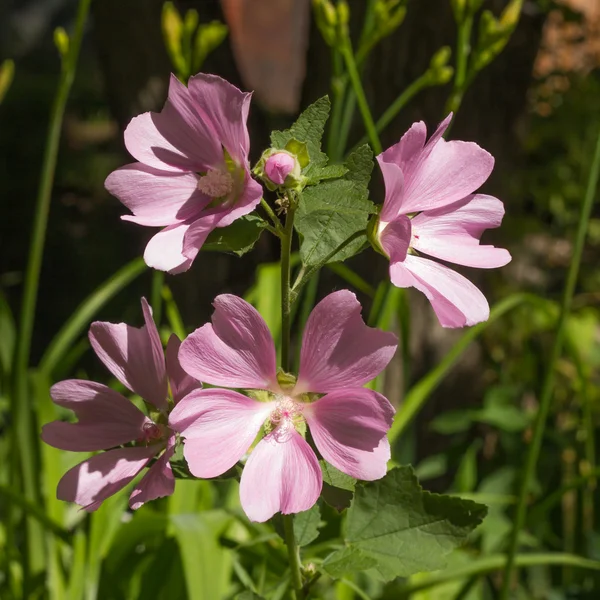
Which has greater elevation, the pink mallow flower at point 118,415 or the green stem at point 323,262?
the green stem at point 323,262

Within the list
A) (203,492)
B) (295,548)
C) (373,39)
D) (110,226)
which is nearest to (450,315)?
(295,548)

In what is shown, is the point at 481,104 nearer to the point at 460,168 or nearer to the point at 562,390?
the point at 562,390

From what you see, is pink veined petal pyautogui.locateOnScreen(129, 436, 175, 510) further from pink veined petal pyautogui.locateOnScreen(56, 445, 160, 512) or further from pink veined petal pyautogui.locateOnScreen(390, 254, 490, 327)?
pink veined petal pyautogui.locateOnScreen(390, 254, 490, 327)

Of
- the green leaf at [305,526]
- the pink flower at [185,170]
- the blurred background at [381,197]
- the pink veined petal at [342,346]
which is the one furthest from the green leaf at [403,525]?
the blurred background at [381,197]

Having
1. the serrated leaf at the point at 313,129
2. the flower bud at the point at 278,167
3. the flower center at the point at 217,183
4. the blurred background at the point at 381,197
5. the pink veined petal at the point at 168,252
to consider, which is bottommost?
the blurred background at the point at 381,197

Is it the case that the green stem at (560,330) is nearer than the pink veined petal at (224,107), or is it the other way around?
the pink veined petal at (224,107)

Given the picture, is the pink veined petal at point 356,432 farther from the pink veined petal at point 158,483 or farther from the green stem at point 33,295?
the green stem at point 33,295

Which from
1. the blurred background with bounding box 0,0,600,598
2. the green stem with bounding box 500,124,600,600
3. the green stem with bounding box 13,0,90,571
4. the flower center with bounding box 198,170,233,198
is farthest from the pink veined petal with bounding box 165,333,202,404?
the blurred background with bounding box 0,0,600,598

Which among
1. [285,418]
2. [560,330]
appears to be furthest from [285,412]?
[560,330]

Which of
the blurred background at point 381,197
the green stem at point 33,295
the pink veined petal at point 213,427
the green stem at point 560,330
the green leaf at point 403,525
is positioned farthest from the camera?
the blurred background at point 381,197
